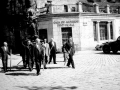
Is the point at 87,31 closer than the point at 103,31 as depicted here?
Yes

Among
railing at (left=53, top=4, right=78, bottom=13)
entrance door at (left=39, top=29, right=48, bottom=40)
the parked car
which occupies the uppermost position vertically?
railing at (left=53, top=4, right=78, bottom=13)

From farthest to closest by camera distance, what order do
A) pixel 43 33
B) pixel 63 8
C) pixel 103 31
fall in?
pixel 103 31 → pixel 63 8 → pixel 43 33

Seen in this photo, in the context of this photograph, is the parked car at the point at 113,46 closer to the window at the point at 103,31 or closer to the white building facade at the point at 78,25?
the white building facade at the point at 78,25

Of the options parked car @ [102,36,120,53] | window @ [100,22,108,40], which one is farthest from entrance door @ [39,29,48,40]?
parked car @ [102,36,120,53]

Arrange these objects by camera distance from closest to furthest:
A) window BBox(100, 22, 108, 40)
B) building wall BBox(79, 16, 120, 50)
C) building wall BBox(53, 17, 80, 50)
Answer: building wall BBox(53, 17, 80, 50) < building wall BBox(79, 16, 120, 50) < window BBox(100, 22, 108, 40)

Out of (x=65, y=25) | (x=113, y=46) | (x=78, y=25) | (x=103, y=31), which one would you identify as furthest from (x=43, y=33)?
(x=113, y=46)

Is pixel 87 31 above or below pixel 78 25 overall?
below

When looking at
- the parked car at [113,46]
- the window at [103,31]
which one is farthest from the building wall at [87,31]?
the parked car at [113,46]

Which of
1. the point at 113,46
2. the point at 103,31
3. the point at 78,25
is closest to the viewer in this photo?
the point at 113,46

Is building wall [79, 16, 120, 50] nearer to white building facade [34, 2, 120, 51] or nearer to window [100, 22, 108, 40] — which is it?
white building facade [34, 2, 120, 51]

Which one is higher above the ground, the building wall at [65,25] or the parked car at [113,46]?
the building wall at [65,25]

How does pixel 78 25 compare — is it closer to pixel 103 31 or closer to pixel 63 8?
pixel 63 8

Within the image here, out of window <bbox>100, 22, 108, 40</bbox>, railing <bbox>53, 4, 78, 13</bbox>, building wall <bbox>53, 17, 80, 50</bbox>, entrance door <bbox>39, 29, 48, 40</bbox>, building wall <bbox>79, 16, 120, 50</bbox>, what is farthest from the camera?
window <bbox>100, 22, 108, 40</bbox>

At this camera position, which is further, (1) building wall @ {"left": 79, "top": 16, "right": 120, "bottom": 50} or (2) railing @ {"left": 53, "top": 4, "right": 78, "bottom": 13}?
(2) railing @ {"left": 53, "top": 4, "right": 78, "bottom": 13}
